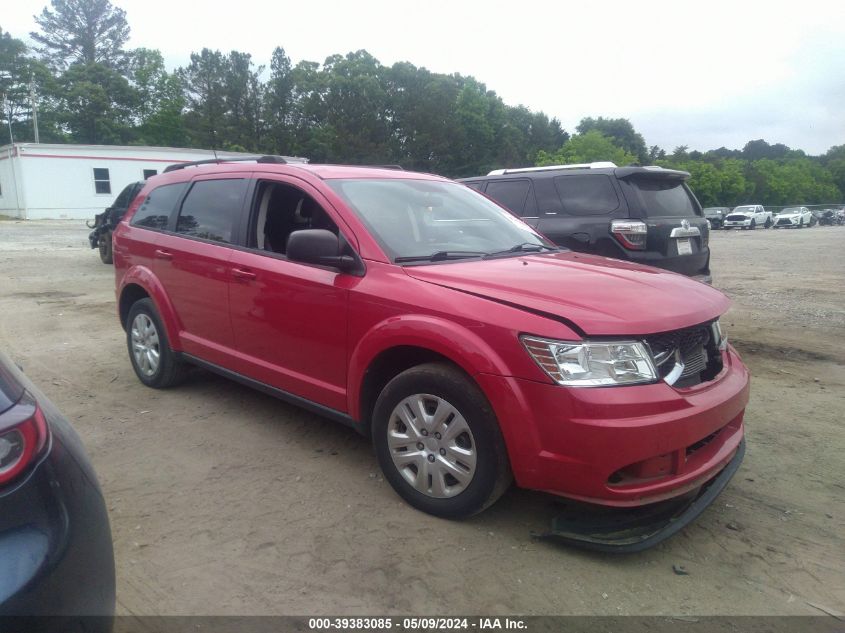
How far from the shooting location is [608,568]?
9.52 ft

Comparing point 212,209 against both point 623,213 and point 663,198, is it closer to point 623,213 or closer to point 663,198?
point 623,213

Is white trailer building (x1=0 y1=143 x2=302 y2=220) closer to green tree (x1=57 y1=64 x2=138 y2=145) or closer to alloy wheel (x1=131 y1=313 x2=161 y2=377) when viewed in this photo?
green tree (x1=57 y1=64 x2=138 y2=145)

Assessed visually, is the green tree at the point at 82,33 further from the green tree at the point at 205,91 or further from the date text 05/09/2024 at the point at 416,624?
the date text 05/09/2024 at the point at 416,624

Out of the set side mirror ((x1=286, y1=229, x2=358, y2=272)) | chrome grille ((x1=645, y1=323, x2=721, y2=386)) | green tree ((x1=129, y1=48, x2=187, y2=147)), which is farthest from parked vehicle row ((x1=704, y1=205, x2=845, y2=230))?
green tree ((x1=129, y1=48, x2=187, y2=147))

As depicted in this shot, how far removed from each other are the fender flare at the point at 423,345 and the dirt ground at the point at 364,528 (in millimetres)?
674

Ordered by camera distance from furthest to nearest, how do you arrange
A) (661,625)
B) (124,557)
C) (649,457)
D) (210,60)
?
(210,60) < (124,557) < (649,457) < (661,625)

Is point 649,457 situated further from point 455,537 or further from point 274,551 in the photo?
point 274,551

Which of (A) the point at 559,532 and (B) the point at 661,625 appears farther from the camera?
(A) the point at 559,532

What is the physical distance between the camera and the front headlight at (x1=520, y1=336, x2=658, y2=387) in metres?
2.75

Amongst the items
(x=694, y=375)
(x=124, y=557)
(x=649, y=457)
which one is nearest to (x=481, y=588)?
(x=649, y=457)

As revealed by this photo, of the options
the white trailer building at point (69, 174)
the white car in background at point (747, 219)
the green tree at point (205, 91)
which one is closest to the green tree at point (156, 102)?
the green tree at point (205, 91)

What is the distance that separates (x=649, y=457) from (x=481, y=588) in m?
0.91

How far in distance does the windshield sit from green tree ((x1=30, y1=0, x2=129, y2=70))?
244 feet

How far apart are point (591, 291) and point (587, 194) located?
4061 millimetres
